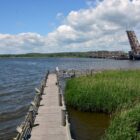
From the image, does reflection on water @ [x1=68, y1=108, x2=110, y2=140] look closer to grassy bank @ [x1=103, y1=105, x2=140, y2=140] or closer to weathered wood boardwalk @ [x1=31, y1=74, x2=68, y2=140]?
weathered wood boardwalk @ [x1=31, y1=74, x2=68, y2=140]

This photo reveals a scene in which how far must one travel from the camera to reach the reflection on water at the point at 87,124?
1939 cm

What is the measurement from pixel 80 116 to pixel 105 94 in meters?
2.46

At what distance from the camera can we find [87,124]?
72.9ft

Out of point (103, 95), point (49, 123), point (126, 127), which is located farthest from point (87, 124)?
point (126, 127)

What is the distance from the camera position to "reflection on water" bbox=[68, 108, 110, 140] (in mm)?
19391

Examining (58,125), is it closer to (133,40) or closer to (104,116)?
(104,116)

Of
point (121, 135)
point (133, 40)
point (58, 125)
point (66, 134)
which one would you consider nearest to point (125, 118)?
point (121, 135)

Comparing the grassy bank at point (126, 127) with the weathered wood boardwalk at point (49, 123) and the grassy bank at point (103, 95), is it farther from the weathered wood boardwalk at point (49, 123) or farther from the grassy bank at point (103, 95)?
the grassy bank at point (103, 95)

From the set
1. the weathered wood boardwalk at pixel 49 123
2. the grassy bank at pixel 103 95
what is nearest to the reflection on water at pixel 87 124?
the grassy bank at pixel 103 95

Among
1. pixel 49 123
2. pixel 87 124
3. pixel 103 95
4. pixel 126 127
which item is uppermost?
pixel 126 127

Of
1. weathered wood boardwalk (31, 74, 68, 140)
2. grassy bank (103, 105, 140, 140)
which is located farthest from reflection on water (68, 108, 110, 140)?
grassy bank (103, 105, 140, 140)

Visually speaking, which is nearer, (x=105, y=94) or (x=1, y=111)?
(x=105, y=94)

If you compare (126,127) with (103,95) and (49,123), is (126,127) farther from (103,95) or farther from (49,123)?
(103,95)

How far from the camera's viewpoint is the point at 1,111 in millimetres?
27469
